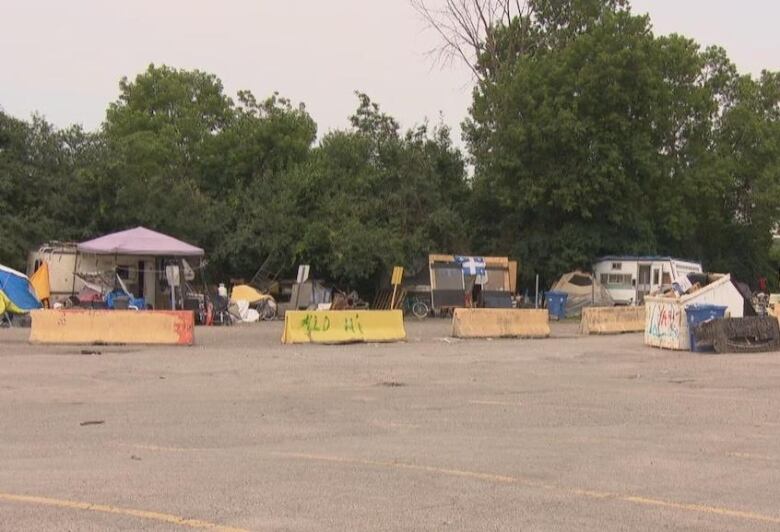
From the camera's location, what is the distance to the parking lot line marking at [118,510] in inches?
244

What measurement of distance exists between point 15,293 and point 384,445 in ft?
74.4

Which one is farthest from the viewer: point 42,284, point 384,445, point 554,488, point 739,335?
point 42,284

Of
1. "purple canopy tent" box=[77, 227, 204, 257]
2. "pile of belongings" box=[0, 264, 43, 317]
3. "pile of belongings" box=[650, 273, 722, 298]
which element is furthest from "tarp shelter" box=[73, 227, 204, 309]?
"pile of belongings" box=[650, 273, 722, 298]

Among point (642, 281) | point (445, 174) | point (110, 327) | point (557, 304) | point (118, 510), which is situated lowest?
point (118, 510)

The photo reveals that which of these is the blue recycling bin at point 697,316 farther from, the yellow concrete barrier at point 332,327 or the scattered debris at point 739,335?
the yellow concrete barrier at point 332,327

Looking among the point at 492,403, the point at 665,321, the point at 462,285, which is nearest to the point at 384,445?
the point at 492,403

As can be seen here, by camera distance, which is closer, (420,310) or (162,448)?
(162,448)

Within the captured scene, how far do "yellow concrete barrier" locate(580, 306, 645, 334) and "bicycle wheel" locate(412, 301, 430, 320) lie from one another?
9629 mm

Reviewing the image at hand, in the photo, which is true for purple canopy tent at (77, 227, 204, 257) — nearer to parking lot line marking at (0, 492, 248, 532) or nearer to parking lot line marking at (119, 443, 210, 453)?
parking lot line marking at (119, 443, 210, 453)

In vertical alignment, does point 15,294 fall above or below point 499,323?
above

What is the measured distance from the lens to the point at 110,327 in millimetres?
22406

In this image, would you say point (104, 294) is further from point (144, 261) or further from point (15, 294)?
point (144, 261)

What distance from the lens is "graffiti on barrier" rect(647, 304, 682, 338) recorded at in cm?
2283

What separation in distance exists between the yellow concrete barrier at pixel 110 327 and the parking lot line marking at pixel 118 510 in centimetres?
1563
